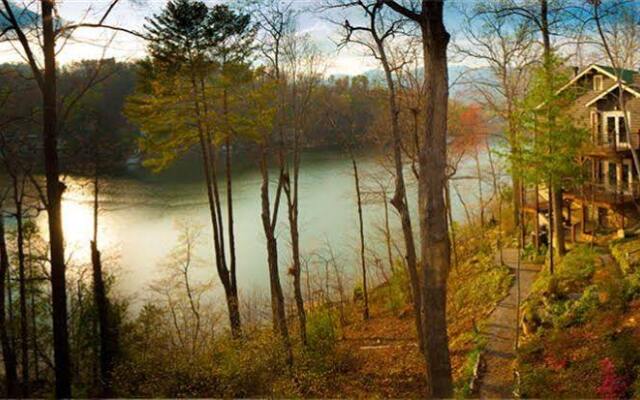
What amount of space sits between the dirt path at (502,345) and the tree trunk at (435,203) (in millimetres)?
4811

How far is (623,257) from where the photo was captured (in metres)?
12.5

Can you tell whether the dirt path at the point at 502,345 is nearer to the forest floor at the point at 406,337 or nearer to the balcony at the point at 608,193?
the forest floor at the point at 406,337

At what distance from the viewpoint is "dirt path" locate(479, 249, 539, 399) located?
930 centimetres

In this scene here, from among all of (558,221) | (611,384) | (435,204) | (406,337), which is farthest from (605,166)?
(435,204)

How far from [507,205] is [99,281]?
66.1ft

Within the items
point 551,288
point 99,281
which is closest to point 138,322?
point 99,281

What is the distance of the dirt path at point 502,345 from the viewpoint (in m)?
9.30

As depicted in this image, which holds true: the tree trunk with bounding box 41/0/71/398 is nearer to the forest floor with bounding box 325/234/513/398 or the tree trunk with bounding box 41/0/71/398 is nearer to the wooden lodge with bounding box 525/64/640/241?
the forest floor with bounding box 325/234/513/398

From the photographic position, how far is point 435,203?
4895 mm

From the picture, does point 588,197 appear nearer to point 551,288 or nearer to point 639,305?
point 551,288

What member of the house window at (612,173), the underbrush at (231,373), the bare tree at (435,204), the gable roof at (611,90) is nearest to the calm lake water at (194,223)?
the underbrush at (231,373)

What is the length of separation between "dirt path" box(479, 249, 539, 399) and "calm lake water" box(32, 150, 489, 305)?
7664 mm

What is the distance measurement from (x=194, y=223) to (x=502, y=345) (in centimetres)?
1708

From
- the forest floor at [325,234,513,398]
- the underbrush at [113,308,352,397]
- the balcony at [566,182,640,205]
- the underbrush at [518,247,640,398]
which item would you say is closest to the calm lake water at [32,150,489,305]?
the forest floor at [325,234,513,398]
